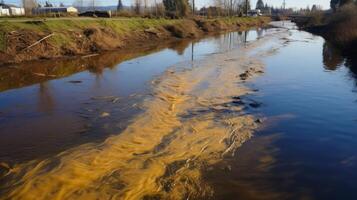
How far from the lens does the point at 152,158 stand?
8.29 m

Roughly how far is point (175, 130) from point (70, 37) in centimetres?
1706

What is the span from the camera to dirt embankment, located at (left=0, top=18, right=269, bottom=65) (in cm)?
2083

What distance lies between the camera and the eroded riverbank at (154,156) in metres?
6.90

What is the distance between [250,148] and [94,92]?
7538 millimetres

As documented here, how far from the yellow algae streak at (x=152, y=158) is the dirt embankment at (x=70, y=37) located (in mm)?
10887

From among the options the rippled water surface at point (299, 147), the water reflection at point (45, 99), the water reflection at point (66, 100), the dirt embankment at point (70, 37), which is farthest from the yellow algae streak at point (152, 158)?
the dirt embankment at point (70, 37)

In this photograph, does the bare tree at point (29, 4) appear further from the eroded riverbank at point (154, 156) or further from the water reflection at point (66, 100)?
the eroded riverbank at point (154, 156)

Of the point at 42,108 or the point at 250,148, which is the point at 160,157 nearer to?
the point at 250,148

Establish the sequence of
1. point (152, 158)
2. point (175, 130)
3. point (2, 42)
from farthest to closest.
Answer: point (2, 42), point (175, 130), point (152, 158)

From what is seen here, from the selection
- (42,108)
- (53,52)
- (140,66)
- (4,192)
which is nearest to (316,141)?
(4,192)

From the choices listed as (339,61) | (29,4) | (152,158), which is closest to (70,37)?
(339,61)

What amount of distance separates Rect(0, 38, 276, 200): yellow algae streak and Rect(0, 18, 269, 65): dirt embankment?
429 inches

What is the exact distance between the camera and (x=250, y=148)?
360 inches

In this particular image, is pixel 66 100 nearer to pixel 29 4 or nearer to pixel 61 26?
pixel 61 26
